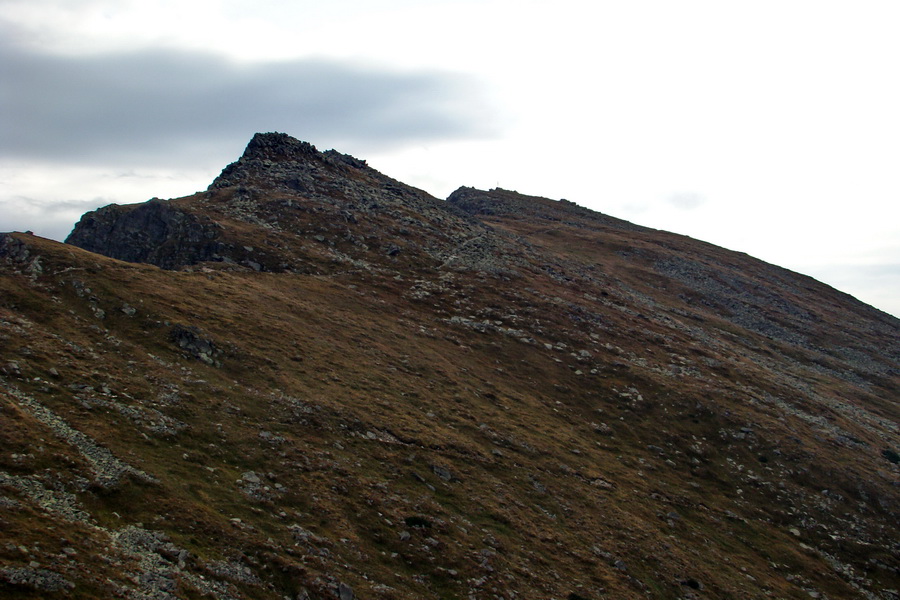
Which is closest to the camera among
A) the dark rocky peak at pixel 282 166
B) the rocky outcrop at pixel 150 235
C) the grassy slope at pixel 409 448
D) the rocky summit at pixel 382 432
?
the rocky summit at pixel 382 432

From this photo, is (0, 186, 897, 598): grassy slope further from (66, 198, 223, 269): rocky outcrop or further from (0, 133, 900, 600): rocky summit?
(66, 198, 223, 269): rocky outcrop

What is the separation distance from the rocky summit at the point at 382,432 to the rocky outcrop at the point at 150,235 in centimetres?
36

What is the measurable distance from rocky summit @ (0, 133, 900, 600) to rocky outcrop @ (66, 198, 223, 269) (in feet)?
1.17

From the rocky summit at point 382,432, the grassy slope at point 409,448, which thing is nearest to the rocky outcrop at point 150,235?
the rocky summit at point 382,432

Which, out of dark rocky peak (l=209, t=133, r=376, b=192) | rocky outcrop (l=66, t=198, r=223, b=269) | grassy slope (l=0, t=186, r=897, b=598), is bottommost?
grassy slope (l=0, t=186, r=897, b=598)

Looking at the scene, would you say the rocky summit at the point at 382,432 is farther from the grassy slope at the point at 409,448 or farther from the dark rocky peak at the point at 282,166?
the dark rocky peak at the point at 282,166

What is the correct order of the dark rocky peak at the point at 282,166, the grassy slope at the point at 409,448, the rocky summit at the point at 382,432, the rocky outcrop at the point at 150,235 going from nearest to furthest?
the rocky summit at the point at 382,432, the grassy slope at the point at 409,448, the rocky outcrop at the point at 150,235, the dark rocky peak at the point at 282,166

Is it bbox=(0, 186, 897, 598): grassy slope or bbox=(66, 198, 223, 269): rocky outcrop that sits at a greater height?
bbox=(66, 198, 223, 269): rocky outcrop

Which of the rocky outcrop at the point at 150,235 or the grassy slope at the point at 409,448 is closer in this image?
the grassy slope at the point at 409,448

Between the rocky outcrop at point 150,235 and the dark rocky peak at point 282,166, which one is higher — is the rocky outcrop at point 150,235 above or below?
below

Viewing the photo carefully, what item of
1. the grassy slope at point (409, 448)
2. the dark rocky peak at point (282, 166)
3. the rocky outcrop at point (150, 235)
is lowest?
the grassy slope at point (409, 448)

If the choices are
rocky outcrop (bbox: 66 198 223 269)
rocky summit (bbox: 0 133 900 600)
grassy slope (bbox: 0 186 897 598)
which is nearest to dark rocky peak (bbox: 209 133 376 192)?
rocky summit (bbox: 0 133 900 600)

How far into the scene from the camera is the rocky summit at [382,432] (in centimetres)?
2416

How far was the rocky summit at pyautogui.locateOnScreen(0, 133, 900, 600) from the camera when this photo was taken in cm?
2416
